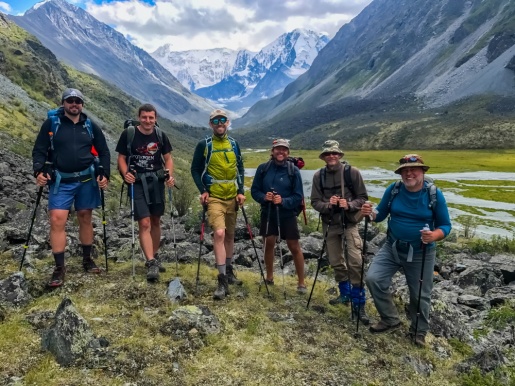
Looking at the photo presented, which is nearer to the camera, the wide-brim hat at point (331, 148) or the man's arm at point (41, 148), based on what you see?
the man's arm at point (41, 148)

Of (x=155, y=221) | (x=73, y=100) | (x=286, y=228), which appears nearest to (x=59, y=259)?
(x=155, y=221)

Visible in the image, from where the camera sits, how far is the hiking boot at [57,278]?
7.80 m

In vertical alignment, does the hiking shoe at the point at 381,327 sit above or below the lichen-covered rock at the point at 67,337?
below

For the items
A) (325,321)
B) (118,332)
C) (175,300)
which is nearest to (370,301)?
(325,321)

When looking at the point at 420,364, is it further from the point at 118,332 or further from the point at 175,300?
the point at 118,332

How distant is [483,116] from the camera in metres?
141

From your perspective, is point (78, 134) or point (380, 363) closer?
point (380, 363)

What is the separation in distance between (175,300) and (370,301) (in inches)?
197

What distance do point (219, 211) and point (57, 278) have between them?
10.9ft

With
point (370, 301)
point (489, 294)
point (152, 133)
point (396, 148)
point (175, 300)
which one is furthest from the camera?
point (396, 148)

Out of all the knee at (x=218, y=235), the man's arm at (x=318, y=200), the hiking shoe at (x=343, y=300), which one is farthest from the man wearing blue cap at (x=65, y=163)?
the hiking shoe at (x=343, y=300)

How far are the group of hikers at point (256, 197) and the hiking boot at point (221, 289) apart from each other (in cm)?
2

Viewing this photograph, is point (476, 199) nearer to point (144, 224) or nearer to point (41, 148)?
point (144, 224)

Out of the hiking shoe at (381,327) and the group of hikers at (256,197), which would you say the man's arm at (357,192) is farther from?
the hiking shoe at (381,327)
